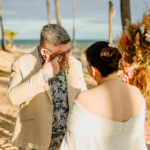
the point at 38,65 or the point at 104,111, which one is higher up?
the point at 38,65

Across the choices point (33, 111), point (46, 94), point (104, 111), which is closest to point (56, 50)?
point (46, 94)

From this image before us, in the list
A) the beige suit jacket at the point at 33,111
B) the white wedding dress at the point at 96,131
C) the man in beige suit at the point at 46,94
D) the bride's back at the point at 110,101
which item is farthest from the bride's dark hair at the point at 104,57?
the beige suit jacket at the point at 33,111

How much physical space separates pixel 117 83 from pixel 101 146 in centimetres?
50

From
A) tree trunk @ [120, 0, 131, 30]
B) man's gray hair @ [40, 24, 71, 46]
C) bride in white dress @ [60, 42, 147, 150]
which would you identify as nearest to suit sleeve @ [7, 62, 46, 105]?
man's gray hair @ [40, 24, 71, 46]

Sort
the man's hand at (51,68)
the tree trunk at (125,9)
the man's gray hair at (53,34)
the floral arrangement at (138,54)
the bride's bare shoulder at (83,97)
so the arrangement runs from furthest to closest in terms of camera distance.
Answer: the tree trunk at (125,9) < the floral arrangement at (138,54) < the man's gray hair at (53,34) < the man's hand at (51,68) < the bride's bare shoulder at (83,97)

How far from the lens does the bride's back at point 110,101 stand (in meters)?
1.35

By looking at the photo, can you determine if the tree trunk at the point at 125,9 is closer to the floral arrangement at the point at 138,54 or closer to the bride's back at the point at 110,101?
the floral arrangement at the point at 138,54

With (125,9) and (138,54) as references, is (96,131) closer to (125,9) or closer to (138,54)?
(138,54)

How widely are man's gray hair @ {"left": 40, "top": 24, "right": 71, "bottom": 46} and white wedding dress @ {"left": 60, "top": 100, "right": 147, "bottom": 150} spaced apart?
0.85 metres

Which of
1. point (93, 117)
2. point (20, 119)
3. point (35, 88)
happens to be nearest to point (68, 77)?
point (35, 88)

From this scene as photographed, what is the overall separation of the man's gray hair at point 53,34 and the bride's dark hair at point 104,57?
0.62 meters

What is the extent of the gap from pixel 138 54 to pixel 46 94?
4.11 feet

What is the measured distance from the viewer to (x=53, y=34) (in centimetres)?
195

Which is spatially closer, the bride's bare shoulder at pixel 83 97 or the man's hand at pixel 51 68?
the bride's bare shoulder at pixel 83 97
